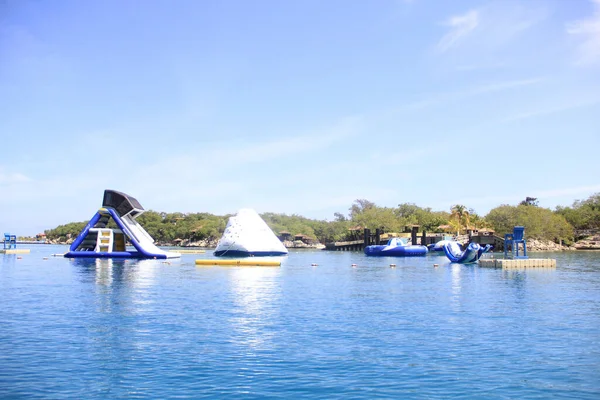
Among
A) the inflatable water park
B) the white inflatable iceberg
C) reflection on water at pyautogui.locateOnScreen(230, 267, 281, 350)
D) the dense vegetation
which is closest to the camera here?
reflection on water at pyautogui.locateOnScreen(230, 267, 281, 350)

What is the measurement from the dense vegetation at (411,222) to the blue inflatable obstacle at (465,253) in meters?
54.7

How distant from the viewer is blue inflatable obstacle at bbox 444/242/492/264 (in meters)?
63.4

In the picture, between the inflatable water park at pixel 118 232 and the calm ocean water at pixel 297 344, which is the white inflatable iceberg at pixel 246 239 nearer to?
the inflatable water park at pixel 118 232

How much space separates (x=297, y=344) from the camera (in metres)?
17.5

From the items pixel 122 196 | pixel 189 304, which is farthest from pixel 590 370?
pixel 122 196

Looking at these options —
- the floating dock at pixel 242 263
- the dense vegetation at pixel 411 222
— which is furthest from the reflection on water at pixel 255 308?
the dense vegetation at pixel 411 222

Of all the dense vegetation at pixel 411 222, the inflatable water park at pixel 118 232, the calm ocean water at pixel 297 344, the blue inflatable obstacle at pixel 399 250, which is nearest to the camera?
the calm ocean water at pixel 297 344

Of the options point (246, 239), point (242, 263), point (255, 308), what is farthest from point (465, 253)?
point (255, 308)

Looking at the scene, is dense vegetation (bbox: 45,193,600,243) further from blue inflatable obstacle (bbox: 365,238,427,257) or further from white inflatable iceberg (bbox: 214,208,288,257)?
white inflatable iceberg (bbox: 214,208,288,257)

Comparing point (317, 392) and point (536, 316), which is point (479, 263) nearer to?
point (536, 316)

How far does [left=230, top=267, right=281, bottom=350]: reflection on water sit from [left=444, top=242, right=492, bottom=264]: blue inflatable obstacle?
29.0 meters

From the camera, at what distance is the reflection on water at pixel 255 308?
18.7 metres

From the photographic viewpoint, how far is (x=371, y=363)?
1525 cm

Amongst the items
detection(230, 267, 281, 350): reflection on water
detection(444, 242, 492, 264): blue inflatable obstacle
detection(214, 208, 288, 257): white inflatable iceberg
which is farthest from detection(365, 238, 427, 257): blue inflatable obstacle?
detection(230, 267, 281, 350): reflection on water
